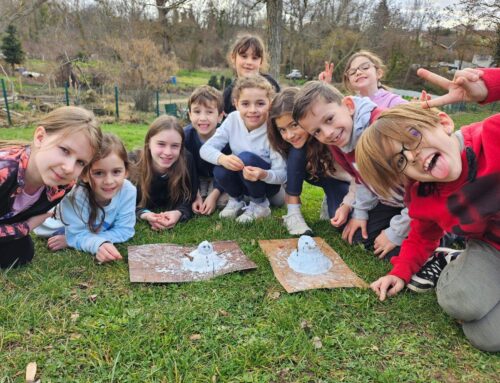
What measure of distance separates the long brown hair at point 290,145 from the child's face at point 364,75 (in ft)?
3.63

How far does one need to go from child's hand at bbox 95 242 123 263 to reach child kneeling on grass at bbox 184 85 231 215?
1075mm

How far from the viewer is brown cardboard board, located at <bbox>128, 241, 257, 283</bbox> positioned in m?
2.41

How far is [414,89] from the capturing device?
2331 centimetres

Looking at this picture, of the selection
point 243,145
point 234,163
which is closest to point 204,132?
point 243,145

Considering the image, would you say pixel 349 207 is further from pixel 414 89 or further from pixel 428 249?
pixel 414 89

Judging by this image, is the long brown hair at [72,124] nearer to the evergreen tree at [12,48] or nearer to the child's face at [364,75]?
the child's face at [364,75]

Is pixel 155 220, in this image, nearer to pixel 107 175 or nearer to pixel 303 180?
pixel 107 175

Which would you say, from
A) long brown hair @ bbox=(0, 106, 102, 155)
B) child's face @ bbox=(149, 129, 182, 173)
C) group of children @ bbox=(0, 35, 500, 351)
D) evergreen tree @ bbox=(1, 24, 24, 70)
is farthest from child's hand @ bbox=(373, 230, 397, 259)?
evergreen tree @ bbox=(1, 24, 24, 70)

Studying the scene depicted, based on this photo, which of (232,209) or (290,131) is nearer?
Answer: (290,131)

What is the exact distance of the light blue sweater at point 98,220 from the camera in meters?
2.67

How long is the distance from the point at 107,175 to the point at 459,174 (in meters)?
2.09

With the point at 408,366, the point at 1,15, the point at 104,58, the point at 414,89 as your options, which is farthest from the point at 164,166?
the point at 414,89

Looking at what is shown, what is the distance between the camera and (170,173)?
341 centimetres

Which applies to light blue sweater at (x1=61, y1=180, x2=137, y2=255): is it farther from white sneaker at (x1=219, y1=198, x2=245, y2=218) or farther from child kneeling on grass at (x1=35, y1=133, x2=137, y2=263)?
white sneaker at (x1=219, y1=198, x2=245, y2=218)
